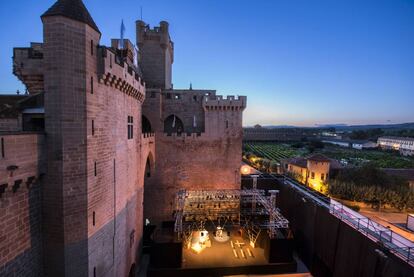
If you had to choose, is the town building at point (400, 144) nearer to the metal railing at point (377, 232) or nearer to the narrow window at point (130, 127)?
the metal railing at point (377, 232)

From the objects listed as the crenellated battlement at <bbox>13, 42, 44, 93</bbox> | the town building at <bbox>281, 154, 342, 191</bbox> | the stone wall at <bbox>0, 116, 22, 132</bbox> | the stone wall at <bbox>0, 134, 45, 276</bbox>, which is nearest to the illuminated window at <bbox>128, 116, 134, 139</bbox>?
the crenellated battlement at <bbox>13, 42, 44, 93</bbox>

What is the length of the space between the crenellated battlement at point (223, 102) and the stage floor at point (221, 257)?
38.3 ft

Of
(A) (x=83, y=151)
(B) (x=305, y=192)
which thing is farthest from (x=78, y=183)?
(B) (x=305, y=192)

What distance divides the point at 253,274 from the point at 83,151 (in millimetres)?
14036

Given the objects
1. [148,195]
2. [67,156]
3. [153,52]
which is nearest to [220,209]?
[148,195]

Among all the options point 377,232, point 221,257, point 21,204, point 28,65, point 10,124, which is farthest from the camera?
point 221,257

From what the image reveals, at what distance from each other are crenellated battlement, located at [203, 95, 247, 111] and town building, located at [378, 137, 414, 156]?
105532 millimetres

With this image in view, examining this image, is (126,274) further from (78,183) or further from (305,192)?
(305,192)

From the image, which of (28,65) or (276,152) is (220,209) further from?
(276,152)

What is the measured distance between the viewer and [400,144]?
103625 mm

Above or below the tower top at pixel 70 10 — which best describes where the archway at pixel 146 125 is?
below

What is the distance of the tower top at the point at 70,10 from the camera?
21.3 feet

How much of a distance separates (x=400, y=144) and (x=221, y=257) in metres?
127

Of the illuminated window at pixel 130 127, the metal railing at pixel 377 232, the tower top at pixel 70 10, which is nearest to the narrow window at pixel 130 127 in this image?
the illuminated window at pixel 130 127
